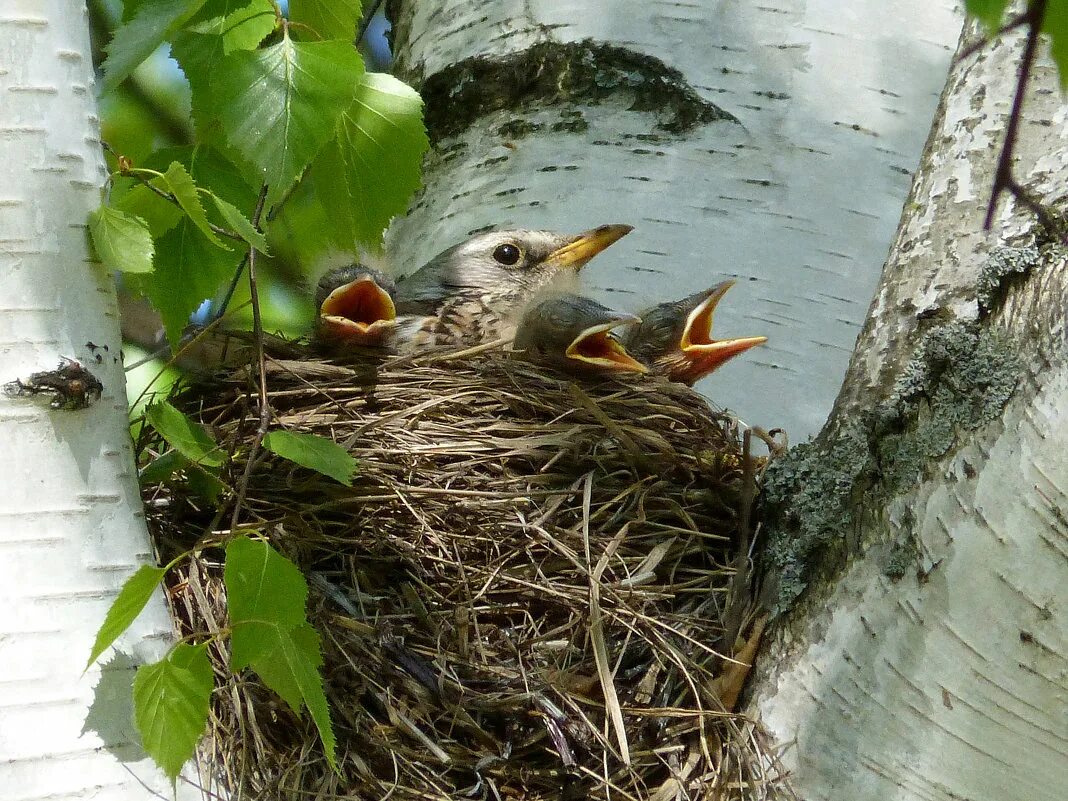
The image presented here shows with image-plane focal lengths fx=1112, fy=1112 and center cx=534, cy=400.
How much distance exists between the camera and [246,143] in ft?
4.95

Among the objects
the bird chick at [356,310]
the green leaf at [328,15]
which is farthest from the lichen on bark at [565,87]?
the green leaf at [328,15]

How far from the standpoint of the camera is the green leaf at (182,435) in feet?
5.65

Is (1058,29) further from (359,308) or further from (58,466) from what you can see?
(359,308)

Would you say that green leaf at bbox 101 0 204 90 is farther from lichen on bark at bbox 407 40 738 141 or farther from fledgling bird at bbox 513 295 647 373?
lichen on bark at bbox 407 40 738 141

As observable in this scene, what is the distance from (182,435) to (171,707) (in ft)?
1.70

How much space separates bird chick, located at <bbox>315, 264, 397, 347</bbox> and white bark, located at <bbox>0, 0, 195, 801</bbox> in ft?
3.41

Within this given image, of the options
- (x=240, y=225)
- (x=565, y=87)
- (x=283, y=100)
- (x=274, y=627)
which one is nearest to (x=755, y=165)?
(x=565, y=87)

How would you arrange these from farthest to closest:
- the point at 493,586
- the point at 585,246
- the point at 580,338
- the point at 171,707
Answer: the point at 585,246, the point at 580,338, the point at 493,586, the point at 171,707

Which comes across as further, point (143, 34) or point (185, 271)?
point (185, 271)

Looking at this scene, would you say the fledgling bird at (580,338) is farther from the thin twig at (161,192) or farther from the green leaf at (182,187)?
the green leaf at (182,187)

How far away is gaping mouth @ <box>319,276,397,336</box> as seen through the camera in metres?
2.61

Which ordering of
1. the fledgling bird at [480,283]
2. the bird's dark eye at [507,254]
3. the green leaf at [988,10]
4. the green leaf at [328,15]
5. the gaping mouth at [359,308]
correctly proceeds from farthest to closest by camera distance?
1. the bird's dark eye at [507,254]
2. the fledgling bird at [480,283]
3. the gaping mouth at [359,308]
4. the green leaf at [328,15]
5. the green leaf at [988,10]

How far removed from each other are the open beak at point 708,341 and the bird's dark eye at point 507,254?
2.10ft

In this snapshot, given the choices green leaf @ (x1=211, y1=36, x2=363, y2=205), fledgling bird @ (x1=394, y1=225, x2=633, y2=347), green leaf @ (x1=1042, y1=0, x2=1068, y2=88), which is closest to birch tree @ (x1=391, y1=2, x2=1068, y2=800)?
fledgling bird @ (x1=394, y1=225, x2=633, y2=347)
